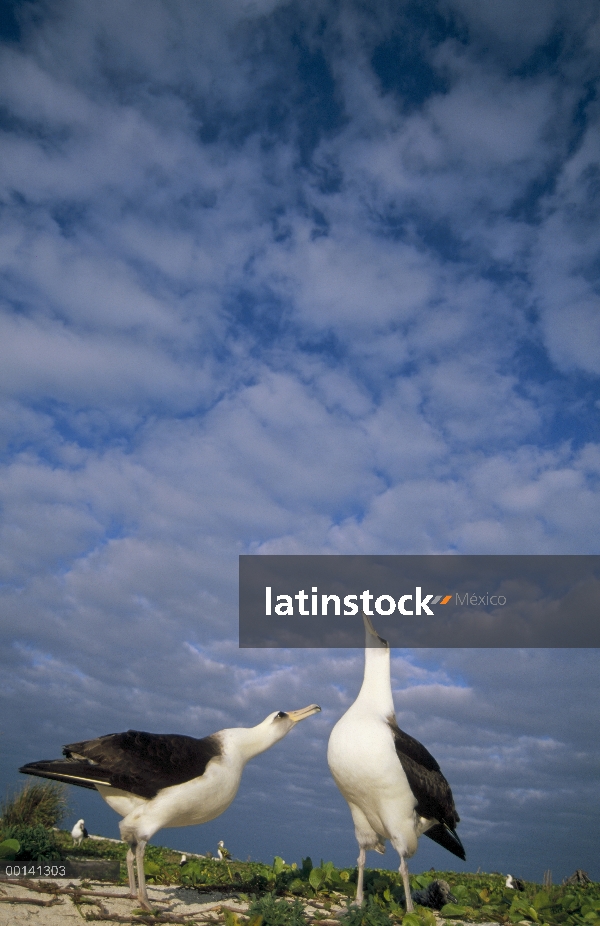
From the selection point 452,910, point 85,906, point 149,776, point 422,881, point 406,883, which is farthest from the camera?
point 422,881

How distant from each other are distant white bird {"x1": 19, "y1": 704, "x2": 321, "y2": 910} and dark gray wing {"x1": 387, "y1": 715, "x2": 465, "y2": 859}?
84.8 inches

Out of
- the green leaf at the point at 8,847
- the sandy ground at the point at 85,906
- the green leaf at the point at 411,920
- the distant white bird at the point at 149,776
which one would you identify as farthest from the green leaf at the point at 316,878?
the green leaf at the point at 8,847

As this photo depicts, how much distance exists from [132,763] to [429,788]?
3.69 meters

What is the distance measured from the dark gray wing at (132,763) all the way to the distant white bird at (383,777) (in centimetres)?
175

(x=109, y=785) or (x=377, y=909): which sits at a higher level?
(x=109, y=785)

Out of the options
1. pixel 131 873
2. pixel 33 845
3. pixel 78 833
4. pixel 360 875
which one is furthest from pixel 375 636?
pixel 78 833

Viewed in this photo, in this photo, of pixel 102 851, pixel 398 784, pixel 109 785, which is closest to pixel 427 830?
pixel 398 784

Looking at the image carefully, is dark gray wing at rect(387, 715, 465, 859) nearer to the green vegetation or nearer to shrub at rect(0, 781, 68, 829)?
the green vegetation

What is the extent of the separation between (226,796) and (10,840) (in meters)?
3.02

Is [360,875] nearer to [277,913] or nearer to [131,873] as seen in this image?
[277,913]

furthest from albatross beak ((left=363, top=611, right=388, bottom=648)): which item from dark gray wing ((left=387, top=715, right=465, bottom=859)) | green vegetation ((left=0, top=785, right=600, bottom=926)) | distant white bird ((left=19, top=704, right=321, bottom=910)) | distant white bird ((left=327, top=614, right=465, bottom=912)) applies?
green vegetation ((left=0, top=785, right=600, bottom=926))

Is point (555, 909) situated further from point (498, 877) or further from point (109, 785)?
point (498, 877)

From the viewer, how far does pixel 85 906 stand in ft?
23.4

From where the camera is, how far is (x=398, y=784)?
793 cm
